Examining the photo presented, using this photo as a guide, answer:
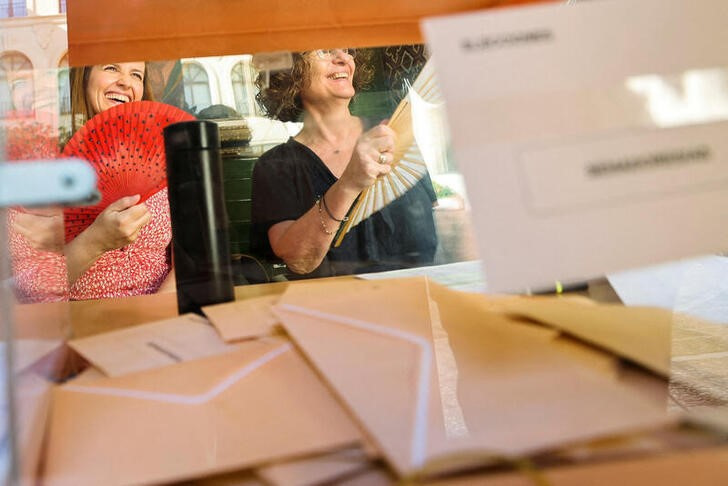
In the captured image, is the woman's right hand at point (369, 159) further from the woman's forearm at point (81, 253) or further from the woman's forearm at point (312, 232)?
the woman's forearm at point (81, 253)

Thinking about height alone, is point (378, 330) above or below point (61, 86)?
below

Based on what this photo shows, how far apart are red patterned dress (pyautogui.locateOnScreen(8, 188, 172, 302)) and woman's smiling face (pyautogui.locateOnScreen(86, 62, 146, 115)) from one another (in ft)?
0.45

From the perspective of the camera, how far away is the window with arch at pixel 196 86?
0.73 meters

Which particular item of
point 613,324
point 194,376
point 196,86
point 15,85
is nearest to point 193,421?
point 194,376

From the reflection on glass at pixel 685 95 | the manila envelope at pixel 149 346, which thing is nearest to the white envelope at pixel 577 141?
the reflection on glass at pixel 685 95

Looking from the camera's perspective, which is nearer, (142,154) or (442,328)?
(442,328)

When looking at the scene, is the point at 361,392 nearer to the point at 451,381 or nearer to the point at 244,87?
the point at 451,381

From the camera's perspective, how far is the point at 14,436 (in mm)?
315

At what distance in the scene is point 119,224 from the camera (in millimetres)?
724

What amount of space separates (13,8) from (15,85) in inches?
3.7

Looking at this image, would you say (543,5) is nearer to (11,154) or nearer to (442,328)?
(442,328)

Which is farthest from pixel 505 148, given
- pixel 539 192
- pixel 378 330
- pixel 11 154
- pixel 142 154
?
pixel 142 154

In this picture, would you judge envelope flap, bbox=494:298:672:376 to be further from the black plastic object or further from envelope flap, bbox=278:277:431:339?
the black plastic object

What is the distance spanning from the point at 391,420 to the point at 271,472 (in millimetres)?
68
